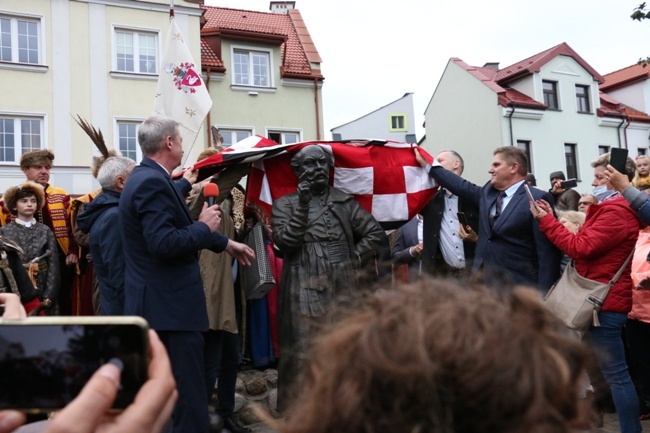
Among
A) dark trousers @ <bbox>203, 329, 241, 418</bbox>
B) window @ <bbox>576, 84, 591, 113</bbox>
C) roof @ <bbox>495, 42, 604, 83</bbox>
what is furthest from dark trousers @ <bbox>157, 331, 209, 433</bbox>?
window @ <bbox>576, 84, 591, 113</bbox>

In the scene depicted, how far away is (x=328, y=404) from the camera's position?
0.87 meters

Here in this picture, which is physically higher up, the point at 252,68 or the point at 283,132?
the point at 252,68

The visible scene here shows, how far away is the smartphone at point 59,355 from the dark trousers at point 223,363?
3.76m

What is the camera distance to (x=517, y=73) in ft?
98.2

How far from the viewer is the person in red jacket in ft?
13.1

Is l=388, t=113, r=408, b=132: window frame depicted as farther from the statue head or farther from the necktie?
the statue head

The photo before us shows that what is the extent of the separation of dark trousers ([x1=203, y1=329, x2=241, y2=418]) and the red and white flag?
39.7 inches

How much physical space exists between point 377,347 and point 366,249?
392cm

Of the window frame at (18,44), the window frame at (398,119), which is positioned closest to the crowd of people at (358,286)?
the window frame at (18,44)

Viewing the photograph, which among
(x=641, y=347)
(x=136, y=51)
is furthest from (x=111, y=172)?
(x=136, y=51)

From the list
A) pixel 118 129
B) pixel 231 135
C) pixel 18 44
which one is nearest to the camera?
pixel 18 44

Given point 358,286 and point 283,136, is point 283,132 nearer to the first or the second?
point 283,136

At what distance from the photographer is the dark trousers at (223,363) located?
4.91 metres

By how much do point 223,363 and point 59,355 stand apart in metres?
3.99
